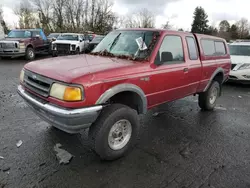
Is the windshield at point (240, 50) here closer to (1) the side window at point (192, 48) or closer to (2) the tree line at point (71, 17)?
(1) the side window at point (192, 48)

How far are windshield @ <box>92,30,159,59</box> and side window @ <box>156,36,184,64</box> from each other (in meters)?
0.21

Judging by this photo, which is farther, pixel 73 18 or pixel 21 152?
pixel 73 18

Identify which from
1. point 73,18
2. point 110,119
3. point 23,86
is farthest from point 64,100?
point 73,18

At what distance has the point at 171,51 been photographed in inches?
149

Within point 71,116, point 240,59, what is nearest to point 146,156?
point 71,116

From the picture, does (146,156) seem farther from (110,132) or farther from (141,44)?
(141,44)

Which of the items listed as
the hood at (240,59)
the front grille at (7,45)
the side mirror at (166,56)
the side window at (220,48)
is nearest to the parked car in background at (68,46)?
the front grille at (7,45)

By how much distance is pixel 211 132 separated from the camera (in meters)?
4.17

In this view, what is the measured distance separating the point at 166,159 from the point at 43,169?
178 cm

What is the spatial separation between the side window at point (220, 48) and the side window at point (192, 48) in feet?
3.89

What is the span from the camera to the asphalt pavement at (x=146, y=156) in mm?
2635

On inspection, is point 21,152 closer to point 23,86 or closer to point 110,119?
point 23,86

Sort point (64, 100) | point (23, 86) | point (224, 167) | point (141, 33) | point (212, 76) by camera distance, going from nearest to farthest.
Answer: point (64, 100), point (224, 167), point (23, 86), point (141, 33), point (212, 76)

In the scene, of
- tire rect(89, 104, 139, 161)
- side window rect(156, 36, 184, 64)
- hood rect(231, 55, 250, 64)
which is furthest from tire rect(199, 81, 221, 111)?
hood rect(231, 55, 250, 64)
